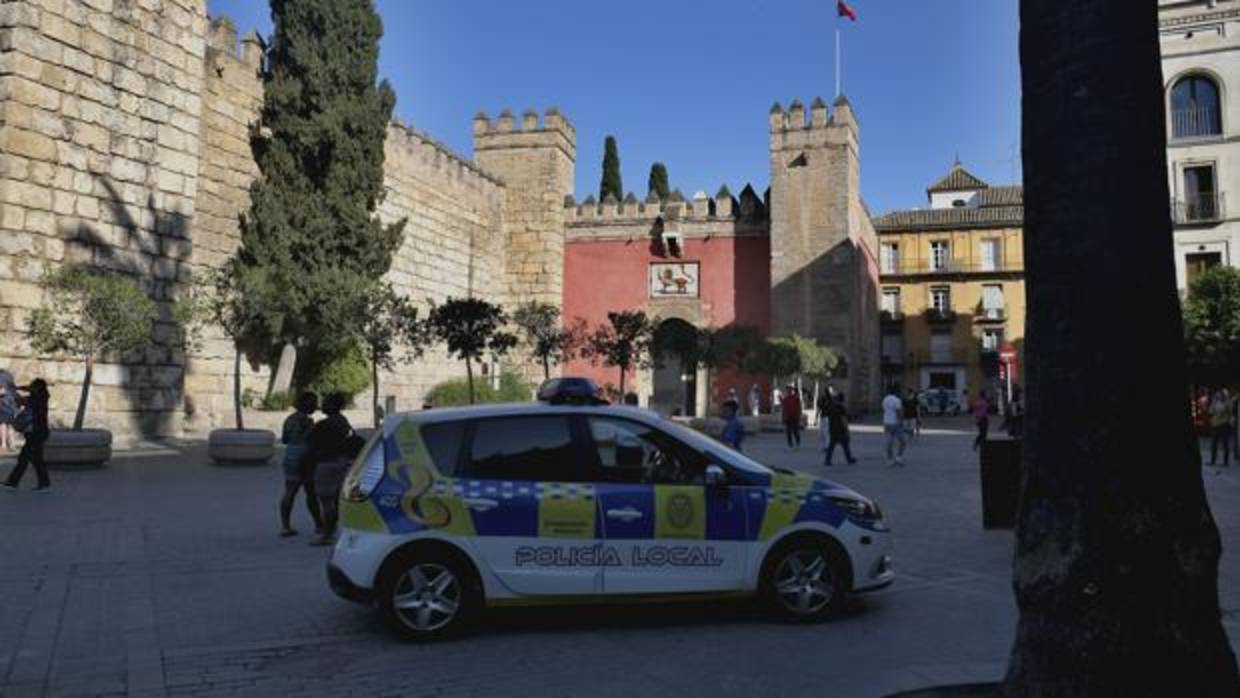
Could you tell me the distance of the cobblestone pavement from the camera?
4.48 meters

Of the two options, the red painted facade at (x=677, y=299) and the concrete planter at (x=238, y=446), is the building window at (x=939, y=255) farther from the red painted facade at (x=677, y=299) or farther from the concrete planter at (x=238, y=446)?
the concrete planter at (x=238, y=446)

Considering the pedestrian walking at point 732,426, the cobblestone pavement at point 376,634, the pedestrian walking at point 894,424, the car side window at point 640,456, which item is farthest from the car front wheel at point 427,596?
the pedestrian walking at point 894,424

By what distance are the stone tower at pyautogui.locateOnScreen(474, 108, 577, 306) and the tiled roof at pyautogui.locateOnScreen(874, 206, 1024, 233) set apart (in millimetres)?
20391

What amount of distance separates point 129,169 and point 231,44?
233 inches

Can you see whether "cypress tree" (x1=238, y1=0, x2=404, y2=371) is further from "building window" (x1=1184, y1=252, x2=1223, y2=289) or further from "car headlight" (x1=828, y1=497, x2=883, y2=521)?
"building window" (x1=1184, y1=252, x2=1223, y2=289)

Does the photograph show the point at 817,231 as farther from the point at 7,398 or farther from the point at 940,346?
the point at 7,398

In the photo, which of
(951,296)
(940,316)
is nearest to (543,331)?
(940,316)

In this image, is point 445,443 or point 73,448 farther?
point 73,448

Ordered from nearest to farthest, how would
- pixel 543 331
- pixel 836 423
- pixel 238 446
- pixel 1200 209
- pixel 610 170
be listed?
pixel 238 446
pixel 836 423
pixel 543 331
pixel 1200 209
pixel 610 170

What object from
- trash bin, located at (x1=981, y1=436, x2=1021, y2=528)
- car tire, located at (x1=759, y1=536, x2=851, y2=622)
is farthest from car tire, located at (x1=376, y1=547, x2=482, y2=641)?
trash bin, located at (x1=981, y1=436, x2=1021, y2=528)

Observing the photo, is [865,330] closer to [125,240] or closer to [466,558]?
[125,240]

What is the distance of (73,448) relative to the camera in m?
13.2

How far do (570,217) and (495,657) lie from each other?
33.2 metres

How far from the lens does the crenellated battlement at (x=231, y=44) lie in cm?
2139
